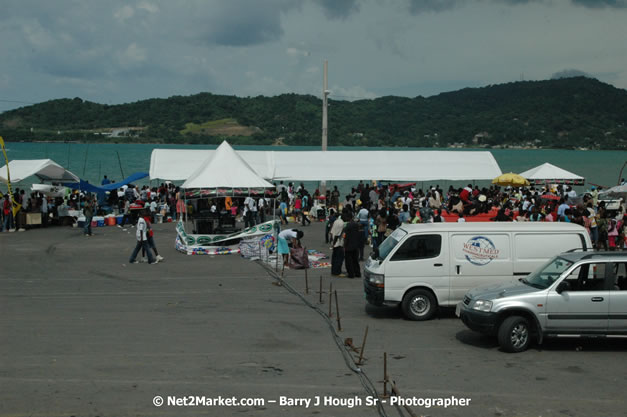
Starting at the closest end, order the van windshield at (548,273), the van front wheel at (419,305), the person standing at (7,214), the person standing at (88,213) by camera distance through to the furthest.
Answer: the van windshield at (548,273)
the van front wheel at (419,305)
the person standing at (88,213)
the person standing at (7,214)

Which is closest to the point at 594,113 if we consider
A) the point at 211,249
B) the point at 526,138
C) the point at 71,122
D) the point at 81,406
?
the point at 526,138

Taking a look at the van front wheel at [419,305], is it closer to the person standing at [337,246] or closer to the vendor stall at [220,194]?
Answer: the person standing at [337,246]

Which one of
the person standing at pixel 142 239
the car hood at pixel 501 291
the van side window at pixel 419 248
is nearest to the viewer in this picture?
the car hood at pixel 501 291

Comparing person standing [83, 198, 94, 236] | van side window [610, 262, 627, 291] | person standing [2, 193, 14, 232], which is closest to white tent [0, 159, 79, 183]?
person standing [2, 193, 14, 232]

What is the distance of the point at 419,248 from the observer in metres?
12.2

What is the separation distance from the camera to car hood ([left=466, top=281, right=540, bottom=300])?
9906mm

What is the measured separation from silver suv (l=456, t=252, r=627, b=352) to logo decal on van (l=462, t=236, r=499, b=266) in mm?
2145

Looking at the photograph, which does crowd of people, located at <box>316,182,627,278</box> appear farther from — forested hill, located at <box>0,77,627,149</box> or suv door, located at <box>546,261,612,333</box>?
forested hill, located at <box>0,77,627,149</box>

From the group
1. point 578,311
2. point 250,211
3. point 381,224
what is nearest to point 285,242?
point 381,224

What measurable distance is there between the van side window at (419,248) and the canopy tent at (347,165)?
18109 millimetres

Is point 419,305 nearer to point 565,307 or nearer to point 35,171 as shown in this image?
point 565,307

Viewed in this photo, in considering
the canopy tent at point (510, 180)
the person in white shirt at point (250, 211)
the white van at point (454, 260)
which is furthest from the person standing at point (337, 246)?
the canopy tent at point (510, 180)

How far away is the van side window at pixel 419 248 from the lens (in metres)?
12.1

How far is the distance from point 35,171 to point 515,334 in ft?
90.9
